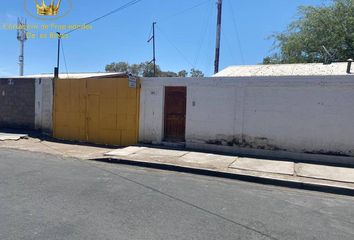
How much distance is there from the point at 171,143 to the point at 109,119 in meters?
2.94

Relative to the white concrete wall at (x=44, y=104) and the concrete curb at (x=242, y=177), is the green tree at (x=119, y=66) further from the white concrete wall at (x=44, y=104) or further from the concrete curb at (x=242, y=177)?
the concrete curb at (x=242, y=177)

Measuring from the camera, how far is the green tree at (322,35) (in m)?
23.0

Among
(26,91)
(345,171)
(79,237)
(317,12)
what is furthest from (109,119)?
(317,12)

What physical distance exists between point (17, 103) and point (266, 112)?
39.8 feet

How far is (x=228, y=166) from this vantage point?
991 centimetres

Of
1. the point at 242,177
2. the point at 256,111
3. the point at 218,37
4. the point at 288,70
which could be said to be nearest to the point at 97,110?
the point at 256,111

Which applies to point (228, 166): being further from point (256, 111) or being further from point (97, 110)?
point (97, 110)

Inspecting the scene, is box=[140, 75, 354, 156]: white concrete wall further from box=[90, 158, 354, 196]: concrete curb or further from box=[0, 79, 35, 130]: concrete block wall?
box=[0, 79, 35, 130]: concrete block wall

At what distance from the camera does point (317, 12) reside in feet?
81.6

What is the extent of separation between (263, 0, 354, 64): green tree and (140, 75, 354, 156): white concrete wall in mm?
12275

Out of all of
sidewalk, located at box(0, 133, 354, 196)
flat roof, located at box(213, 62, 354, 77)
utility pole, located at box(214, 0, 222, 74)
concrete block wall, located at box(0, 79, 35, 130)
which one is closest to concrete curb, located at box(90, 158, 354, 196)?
sidewalk, located at box(0, 133, 354, 196)

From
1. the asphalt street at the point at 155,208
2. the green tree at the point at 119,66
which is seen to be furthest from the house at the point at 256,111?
the green tree at the point at 119,66

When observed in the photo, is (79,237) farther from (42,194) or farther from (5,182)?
(5,182)

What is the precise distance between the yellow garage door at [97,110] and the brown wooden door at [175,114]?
122 centimetres
